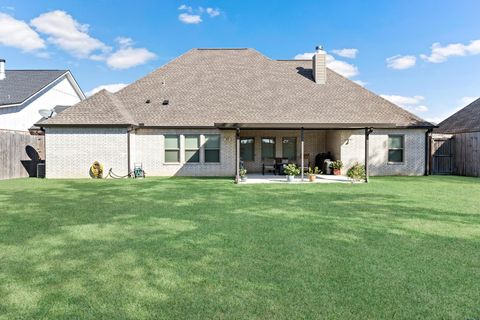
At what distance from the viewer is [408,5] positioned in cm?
1648

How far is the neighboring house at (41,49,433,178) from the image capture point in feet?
53.4

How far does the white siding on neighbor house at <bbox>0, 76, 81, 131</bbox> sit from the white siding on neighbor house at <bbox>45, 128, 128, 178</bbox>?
674cm

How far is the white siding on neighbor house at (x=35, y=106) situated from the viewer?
66.0 ft

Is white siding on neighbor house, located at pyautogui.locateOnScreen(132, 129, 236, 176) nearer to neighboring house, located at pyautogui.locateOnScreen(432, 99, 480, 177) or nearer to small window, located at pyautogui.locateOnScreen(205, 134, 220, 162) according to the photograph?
small window, located at pyautogui.locateOnScreen(205, 134, 220, 162)

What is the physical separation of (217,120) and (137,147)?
4.81 meters

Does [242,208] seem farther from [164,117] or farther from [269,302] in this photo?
[164,117]

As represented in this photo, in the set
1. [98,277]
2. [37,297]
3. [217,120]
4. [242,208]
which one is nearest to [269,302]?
[98,277]

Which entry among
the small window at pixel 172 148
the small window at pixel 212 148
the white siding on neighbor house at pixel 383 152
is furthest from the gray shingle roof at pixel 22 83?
the white siding on neighbor house at pixel 383 152

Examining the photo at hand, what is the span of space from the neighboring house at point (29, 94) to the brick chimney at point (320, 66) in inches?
783

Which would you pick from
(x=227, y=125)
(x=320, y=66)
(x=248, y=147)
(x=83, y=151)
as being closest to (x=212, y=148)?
(x=248, y=147)

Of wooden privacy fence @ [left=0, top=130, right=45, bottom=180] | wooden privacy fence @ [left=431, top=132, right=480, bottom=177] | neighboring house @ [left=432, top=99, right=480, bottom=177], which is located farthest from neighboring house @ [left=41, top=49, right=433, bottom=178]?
wooden privacy fence @ [left=0, top=130, right=45, bottom=180]

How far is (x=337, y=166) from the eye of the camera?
1783 cm

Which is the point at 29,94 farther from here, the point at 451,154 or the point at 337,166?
the point at 451,154

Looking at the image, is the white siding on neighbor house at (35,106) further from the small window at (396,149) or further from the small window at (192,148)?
the small window at (396,149)
